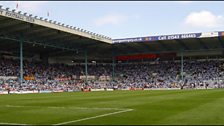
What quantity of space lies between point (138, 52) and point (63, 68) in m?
22.4

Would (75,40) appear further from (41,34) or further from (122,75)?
(122,75)

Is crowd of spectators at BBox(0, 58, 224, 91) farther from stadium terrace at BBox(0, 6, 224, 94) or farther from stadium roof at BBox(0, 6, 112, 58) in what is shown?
stadium roof at BBox(0, 6, 112, 58)

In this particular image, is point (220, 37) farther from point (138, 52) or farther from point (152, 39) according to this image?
point (138, 52)

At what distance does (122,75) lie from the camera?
10381 centimetres

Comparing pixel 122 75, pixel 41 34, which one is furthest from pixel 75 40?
pixel 122 75

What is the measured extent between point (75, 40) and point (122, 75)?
26378 mm

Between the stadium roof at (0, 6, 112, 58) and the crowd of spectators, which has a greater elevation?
the stadium roof at (0, 6, 112, 58)

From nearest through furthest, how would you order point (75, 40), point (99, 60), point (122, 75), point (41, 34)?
point (41, 34) → point (75, 40) → point (122, 75) → point (99, 60)

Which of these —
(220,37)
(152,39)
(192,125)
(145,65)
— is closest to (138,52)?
(145,65)

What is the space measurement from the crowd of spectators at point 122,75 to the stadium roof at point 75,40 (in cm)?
489

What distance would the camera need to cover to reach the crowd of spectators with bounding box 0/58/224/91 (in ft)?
266

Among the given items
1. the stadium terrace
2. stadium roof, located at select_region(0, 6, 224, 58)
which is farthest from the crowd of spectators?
stadium roof, located at select_region(0, 6, 224, 58)

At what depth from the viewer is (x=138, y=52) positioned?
331ft

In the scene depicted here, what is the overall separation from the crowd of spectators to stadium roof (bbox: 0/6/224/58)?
16.1ft
